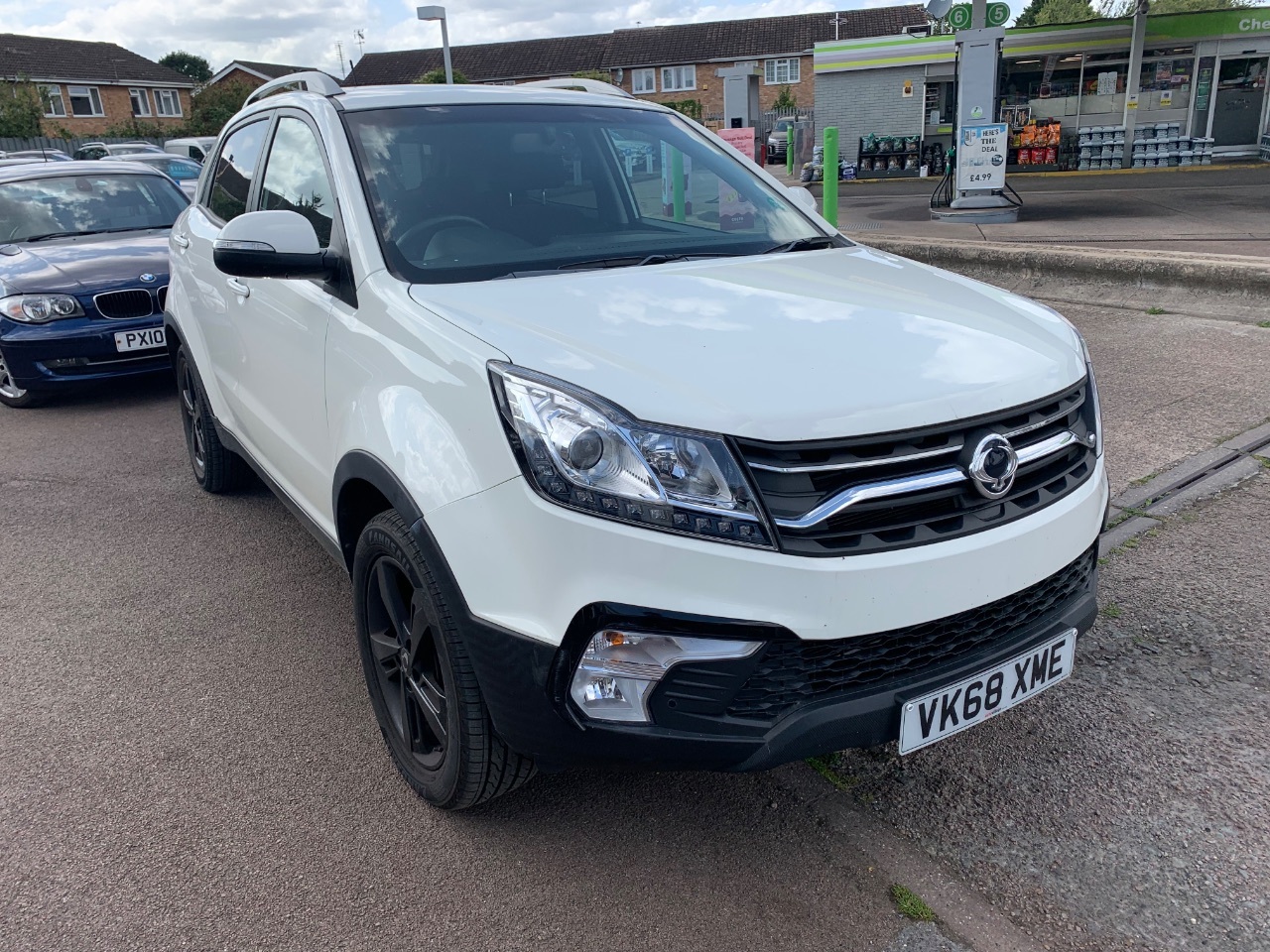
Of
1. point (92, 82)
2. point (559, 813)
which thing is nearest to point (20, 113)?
point (92, 82)

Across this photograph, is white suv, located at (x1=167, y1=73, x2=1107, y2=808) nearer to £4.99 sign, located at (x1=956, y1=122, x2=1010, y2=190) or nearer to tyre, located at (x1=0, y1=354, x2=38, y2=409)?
tyre, located at (x1=0, y1=354, x2=38, y2=409)

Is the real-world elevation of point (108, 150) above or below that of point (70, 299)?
above

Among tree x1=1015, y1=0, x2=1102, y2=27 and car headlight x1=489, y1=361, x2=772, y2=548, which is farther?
tree x1=1015, y1=0, x2=1102, y2=27

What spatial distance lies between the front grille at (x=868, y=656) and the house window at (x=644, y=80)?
54041mm

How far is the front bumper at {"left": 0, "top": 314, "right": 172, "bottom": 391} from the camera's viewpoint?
6.37 meters

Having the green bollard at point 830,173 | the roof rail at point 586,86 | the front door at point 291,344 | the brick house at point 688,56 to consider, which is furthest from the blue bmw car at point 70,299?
the brick house at point 688,56

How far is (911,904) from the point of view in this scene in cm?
220

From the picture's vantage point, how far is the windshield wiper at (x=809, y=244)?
3.17 m

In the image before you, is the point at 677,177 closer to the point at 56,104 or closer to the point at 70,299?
the point at 70,299

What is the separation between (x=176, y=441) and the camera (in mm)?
6023

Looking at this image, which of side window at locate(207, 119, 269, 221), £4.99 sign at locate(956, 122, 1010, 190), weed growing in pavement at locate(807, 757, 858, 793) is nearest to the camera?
weed growing in pavement at locate(807, 757, 858, 793)

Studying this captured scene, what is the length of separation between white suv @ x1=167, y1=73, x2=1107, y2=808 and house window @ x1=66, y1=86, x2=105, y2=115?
57362 millimetres

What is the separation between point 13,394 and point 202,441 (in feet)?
10.1

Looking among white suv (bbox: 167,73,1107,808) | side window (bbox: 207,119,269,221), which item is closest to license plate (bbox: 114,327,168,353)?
side window (bbox: 207,119,269,221)
